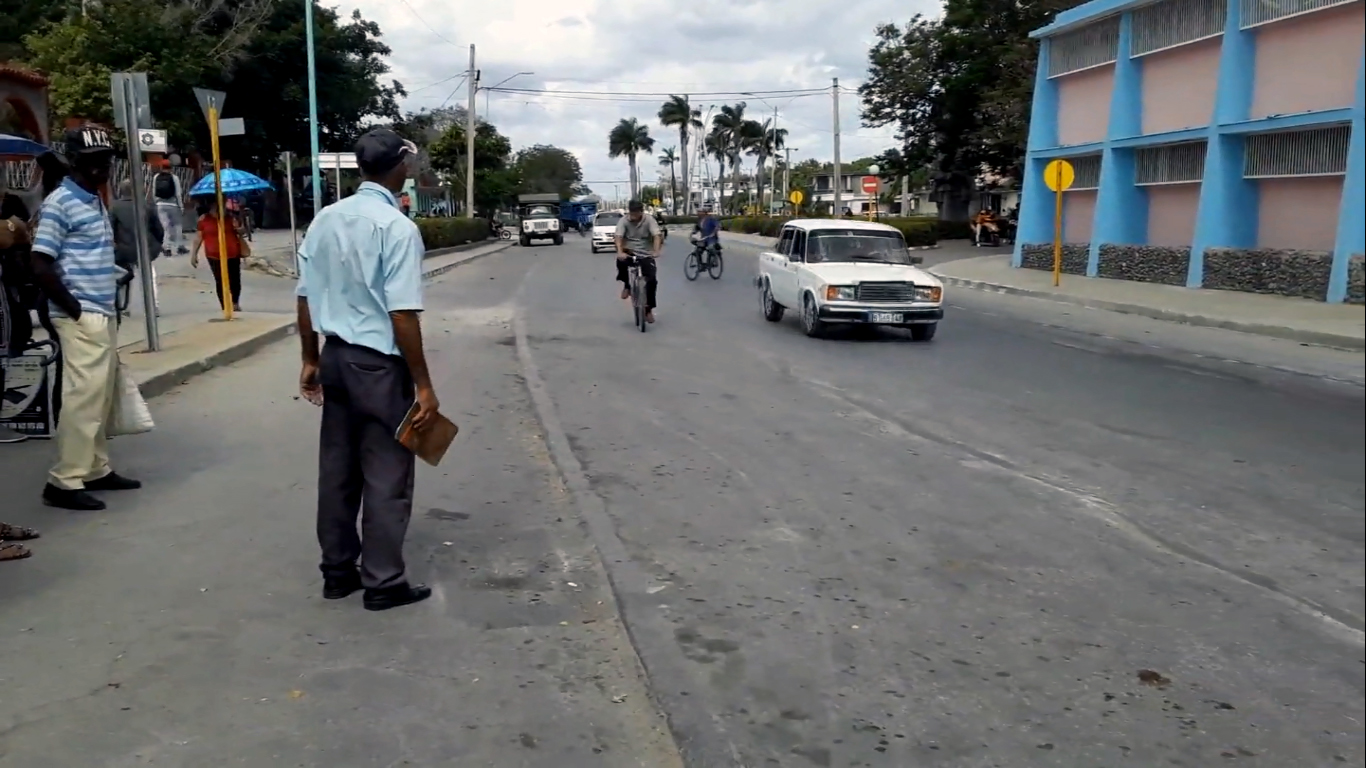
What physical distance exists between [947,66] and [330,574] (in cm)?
3836

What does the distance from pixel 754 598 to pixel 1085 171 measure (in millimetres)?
27693

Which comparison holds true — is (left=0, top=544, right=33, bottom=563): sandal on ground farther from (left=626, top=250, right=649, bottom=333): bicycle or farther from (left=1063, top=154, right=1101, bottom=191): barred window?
(left=1063, top=154, right=1101, bottom=191): barred window

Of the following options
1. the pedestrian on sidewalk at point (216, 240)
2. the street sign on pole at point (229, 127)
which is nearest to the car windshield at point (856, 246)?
the street sign on pole at point (229, 127)

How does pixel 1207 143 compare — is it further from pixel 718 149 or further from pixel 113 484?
pixel 718 149

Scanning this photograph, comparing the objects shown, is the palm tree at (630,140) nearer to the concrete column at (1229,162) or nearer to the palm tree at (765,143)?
the palm tree at (765,143)

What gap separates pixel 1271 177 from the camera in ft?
26.3

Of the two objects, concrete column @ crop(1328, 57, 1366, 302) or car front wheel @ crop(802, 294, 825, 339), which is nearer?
concrete column @ crop(1328, 57, 1366, 302)

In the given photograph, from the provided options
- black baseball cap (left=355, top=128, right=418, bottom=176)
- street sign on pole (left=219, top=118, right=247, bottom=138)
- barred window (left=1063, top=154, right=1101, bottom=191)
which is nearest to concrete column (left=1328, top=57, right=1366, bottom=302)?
black baseball cap (left=355, top=128, right=418, bottom=176)

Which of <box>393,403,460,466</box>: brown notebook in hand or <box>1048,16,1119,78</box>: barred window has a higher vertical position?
<box>1048,16,1119,78</box>: barred window

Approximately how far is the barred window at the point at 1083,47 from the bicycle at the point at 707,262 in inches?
355

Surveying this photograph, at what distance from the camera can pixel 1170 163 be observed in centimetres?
1339

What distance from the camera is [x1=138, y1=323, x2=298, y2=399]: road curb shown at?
1072cm

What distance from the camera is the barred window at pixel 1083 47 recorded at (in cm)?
2266

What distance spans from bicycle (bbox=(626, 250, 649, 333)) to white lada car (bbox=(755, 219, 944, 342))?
1.98 m
